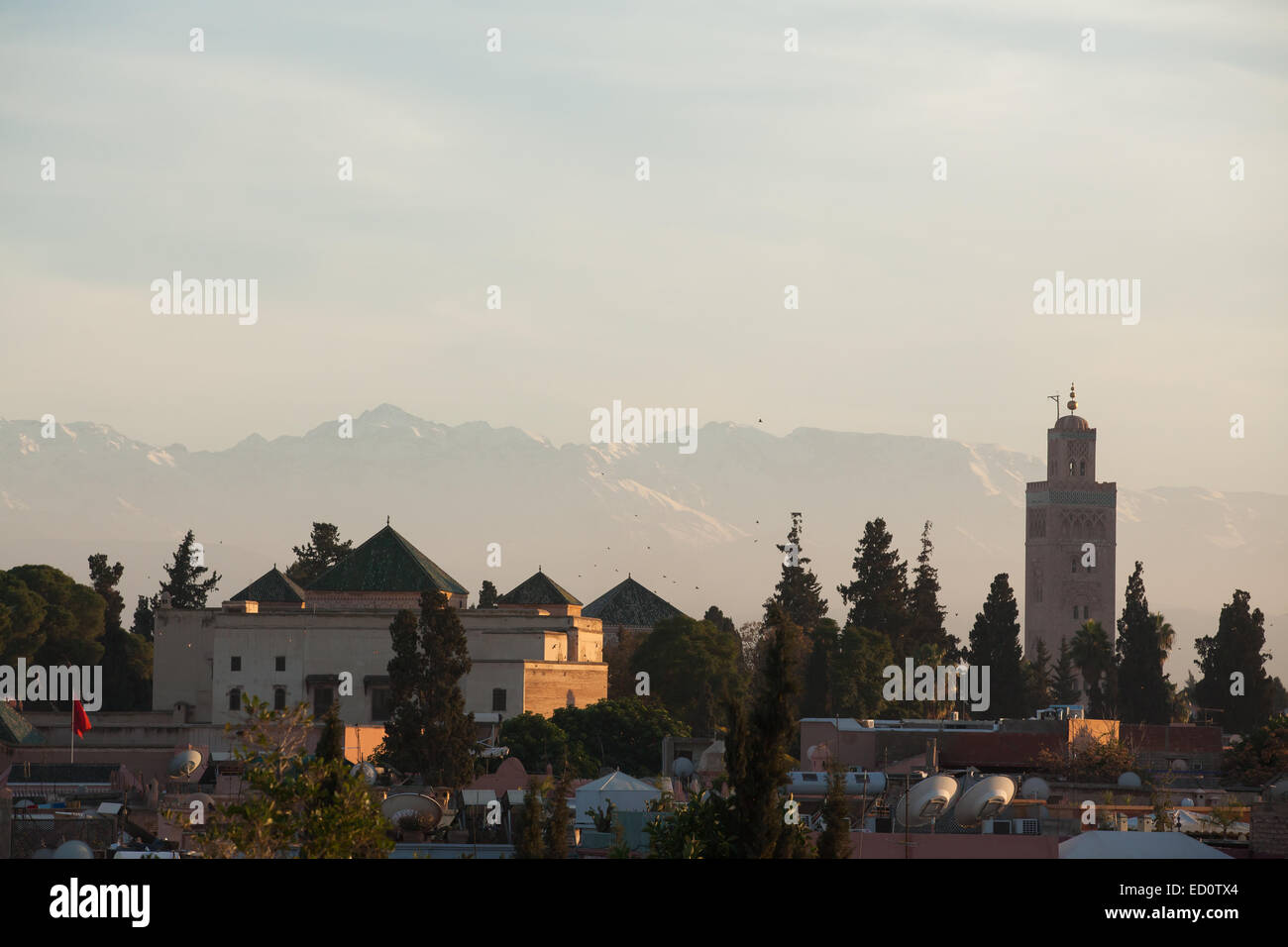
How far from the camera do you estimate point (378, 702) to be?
86.1m

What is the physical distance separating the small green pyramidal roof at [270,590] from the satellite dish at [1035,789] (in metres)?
44.1

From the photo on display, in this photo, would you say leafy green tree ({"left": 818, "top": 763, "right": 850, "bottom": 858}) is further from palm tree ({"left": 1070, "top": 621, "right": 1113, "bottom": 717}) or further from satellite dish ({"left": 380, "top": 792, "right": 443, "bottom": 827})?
palm tree ({"left": 1070, "top": 621, "right": 1113, "bottom": 717})

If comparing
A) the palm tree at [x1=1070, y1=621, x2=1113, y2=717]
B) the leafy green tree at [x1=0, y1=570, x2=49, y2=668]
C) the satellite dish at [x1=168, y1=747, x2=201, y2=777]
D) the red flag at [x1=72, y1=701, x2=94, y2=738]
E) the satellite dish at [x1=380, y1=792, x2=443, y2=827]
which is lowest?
the satellite dish at [x1=168, y1=747, x2=201, y2=777]

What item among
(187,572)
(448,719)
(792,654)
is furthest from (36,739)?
(792,654)

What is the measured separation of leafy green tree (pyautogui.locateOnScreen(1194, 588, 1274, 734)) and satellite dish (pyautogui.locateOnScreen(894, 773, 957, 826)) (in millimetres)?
48636

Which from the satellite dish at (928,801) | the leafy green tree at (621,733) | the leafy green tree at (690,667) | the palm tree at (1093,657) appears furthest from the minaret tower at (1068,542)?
the satellite dish at (928,801)

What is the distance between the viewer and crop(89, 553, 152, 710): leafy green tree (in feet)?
306

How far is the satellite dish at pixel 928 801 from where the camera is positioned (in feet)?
153

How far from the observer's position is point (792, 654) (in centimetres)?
3594

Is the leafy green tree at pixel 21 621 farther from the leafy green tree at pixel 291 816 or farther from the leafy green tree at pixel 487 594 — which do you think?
the leafy green tree at pixel 291 816

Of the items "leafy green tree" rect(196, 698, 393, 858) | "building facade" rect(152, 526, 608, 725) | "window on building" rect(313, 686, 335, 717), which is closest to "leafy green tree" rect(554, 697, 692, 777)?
"building facade" rect(152, 526, 608, 725)
